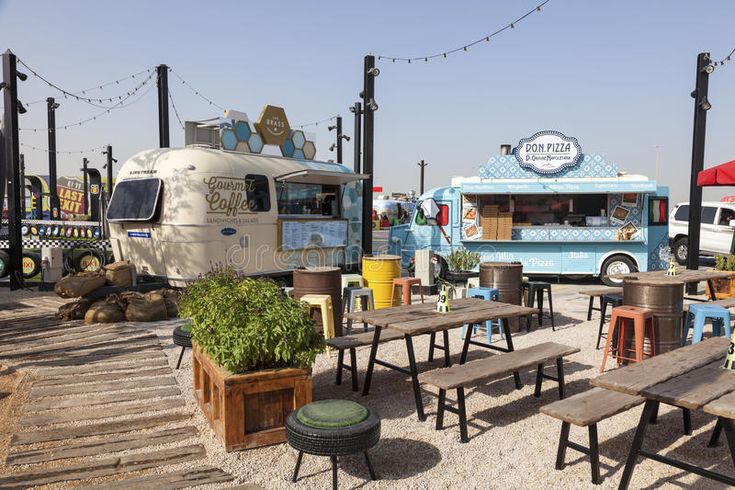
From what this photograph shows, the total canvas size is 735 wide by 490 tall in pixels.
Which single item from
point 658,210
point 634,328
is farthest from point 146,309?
point 658,210

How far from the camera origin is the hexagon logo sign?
11.2m

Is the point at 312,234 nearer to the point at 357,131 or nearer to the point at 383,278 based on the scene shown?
the point at 383,278

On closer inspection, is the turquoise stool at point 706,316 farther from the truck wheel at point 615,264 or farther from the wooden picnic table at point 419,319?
the truck wheel at point 615,264

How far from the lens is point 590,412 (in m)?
3.54

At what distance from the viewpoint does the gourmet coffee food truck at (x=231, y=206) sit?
9234 mm

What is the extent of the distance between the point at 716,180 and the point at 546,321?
322 cm

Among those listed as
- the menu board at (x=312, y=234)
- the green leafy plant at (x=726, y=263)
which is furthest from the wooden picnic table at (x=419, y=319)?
the green leafy plant at (x=726, y=263)

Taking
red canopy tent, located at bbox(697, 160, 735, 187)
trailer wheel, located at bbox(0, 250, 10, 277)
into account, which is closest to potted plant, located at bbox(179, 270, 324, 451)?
red canopy tent, located at bbox(697, 160, 735, 187)

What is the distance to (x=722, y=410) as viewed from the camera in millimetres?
A: 2916

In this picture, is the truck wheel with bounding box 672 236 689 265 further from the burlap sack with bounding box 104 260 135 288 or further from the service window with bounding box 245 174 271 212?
the burlap sack with bounding box 104 260 135 288

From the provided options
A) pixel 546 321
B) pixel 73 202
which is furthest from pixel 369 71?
pixel 73 202

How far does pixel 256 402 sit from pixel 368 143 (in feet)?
28.9

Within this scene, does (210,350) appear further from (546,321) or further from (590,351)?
(546,321)

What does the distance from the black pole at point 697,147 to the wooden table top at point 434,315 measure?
7.25m
